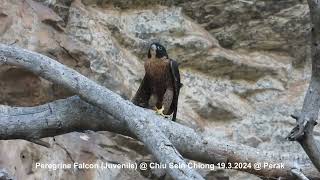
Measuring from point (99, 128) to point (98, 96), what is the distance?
324mm

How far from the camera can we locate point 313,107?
334 cm

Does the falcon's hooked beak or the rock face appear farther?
the rock face

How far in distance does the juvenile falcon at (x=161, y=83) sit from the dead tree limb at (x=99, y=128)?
5.79ft

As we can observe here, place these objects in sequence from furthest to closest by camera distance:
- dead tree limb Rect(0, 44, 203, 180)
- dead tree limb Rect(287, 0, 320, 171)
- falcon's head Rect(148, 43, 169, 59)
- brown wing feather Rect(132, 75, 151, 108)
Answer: falcon's head Rect(148, 43, 169, 59)
brown wing feather Rect(132, 75, 151, 108)
dead tree limb Rect(287, 0, 320, 171)
dead tree limb Rect(0, 44, 203, 180)

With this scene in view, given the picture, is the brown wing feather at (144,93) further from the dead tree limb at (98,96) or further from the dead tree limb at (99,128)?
the dead tree limb at (98,96)

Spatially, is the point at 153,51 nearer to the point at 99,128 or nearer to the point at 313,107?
the point at 99,128

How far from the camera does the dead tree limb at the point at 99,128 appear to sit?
3348 mm

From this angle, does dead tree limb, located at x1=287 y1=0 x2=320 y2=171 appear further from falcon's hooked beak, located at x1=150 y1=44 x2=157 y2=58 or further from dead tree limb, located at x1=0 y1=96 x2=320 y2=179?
falcon's hooked beak, located at x1=150 y1=44 x2=157 y2=58

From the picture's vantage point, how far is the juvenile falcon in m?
5.27

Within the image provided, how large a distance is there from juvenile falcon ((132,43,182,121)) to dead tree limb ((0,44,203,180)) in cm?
193

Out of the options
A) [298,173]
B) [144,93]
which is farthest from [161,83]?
[298,173]

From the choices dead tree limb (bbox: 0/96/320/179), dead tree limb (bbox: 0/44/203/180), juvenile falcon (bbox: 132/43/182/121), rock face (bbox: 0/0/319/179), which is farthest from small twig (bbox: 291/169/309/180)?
rock face (bbox: 0/0/319/179)

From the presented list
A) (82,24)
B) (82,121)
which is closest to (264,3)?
(82,24)

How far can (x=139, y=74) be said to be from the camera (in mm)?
6566
